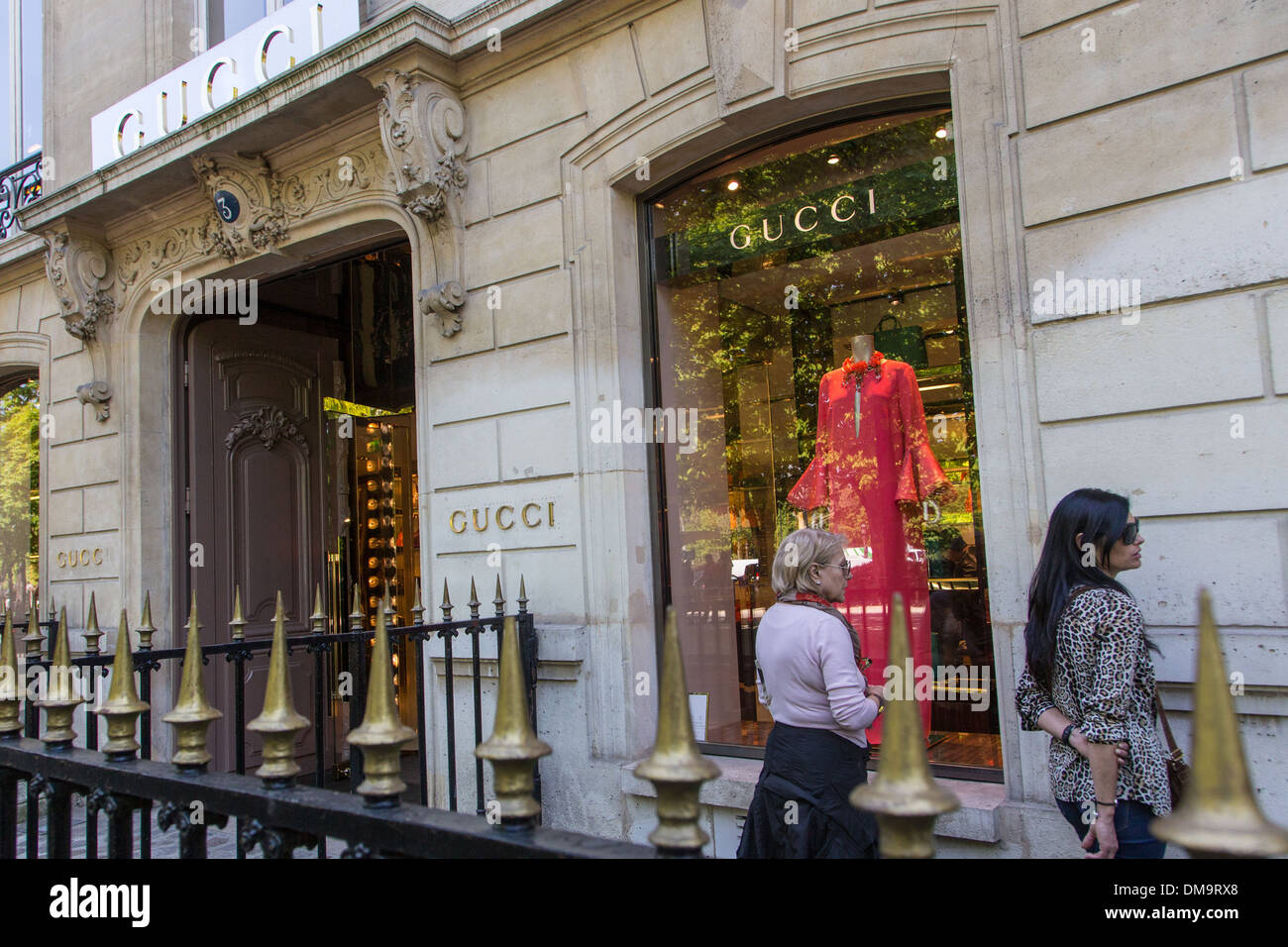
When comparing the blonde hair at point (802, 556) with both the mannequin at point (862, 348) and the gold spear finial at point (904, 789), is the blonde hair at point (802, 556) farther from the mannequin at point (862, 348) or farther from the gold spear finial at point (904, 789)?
the gold spear finial at point (904, 789)

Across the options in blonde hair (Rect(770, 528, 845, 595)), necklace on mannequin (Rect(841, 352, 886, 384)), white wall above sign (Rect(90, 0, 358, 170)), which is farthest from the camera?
white wall above sign (Rect(90, 0, 358, 170))

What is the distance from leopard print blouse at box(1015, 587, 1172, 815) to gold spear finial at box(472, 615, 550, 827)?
2117 mm

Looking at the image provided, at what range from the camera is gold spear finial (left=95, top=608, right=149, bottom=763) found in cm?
196

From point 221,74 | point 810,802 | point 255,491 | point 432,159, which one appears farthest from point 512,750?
point 255,491

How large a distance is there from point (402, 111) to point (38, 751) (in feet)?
15.4

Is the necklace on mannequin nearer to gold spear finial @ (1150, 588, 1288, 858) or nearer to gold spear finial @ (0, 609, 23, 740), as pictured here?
gold spear finial @ (0, 609, 23, 740)

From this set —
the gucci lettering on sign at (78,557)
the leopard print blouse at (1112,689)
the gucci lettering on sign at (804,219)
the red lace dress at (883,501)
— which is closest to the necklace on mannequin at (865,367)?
the red lace dress at (883,501)

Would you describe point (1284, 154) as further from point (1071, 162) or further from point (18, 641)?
point (18, 641)

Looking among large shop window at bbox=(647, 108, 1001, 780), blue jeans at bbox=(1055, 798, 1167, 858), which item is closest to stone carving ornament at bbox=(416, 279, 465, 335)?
large shop window at bbox=(647, 108, 1001, 780)

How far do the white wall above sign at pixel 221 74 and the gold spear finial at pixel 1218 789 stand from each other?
262 inches

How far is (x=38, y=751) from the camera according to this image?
2158 mm

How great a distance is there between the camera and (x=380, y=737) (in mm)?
1561

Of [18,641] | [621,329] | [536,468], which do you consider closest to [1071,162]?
[621,329]

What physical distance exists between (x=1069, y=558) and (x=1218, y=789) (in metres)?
2.19
